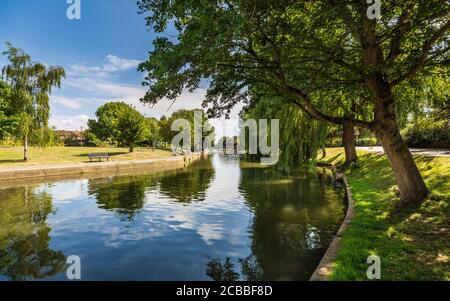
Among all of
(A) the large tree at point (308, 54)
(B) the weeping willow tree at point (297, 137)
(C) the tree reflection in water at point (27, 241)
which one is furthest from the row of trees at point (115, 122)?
(A) the large tree at point (308, 54)

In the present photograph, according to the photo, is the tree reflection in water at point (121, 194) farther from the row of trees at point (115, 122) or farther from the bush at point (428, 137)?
the row of trees at point (115, 122)

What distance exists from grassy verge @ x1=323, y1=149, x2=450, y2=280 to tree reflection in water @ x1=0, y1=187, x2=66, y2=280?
21.9ft

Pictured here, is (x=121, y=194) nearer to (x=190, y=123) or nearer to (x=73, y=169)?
(x=73, y=169)

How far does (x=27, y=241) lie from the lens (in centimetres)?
A: 909

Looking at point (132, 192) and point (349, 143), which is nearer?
point (132, 192)

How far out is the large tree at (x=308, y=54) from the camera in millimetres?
6945

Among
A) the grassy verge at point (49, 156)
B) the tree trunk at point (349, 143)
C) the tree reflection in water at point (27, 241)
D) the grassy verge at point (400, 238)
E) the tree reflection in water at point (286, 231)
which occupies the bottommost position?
the tree reflection in water at point (286, 231)

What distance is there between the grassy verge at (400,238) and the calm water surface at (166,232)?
3.28ft

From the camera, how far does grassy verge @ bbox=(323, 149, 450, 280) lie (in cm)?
569

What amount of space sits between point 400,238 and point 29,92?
111ft

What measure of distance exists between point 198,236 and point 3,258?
5.26 metres

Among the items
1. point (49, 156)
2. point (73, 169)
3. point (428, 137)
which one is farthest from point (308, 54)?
point (49, 156)

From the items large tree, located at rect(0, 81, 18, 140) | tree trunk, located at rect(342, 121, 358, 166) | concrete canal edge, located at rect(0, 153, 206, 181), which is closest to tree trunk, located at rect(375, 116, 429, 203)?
tree trunk, located at rect(342, 121, 358, 166)

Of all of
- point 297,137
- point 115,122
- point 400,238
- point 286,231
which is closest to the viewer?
point 400,238
